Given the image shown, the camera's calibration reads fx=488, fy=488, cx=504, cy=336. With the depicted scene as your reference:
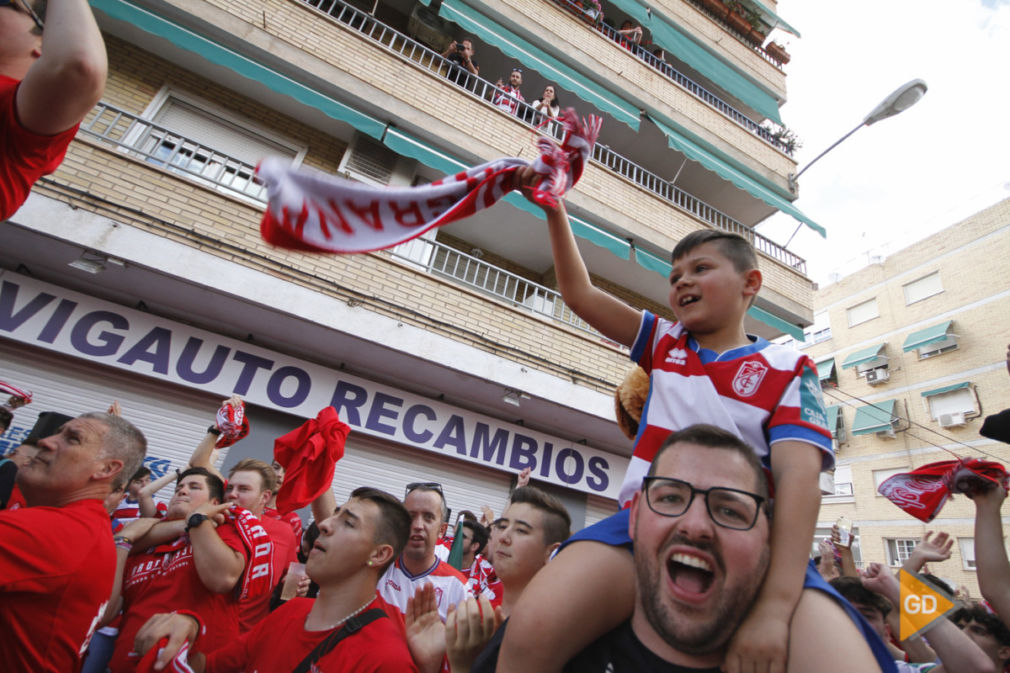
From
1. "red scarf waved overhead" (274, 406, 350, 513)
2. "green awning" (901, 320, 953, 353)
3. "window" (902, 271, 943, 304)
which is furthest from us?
"window" (902, 271, 943, 304)

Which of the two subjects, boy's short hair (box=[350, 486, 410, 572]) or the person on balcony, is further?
the person on balcony

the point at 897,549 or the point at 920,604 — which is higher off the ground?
the point at 897,549

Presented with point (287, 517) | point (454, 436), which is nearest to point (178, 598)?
point (287, 517)

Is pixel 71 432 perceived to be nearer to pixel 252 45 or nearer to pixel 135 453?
pixel 135 453

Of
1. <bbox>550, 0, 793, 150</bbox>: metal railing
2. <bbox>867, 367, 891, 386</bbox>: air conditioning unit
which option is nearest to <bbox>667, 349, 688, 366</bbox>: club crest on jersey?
<bbox>550, 0, 793, 150</bbox>: metal railing

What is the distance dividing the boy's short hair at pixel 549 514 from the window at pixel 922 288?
82.5 ft

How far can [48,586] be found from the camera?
1.85 m

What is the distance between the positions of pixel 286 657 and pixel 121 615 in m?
1.29

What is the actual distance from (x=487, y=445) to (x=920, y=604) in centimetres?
639

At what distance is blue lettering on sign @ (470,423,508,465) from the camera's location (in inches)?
312

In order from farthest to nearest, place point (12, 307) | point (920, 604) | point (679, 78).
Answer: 1. point (679, 78)
2. point (12, 307)
3. point (920, 604)

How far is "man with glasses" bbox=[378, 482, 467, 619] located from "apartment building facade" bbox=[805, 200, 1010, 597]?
1880cm

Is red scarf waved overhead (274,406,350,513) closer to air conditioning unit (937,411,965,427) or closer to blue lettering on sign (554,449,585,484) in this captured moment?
blue lettering on sign (554,449,585,484)

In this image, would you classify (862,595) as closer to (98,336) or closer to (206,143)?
(98,336)
